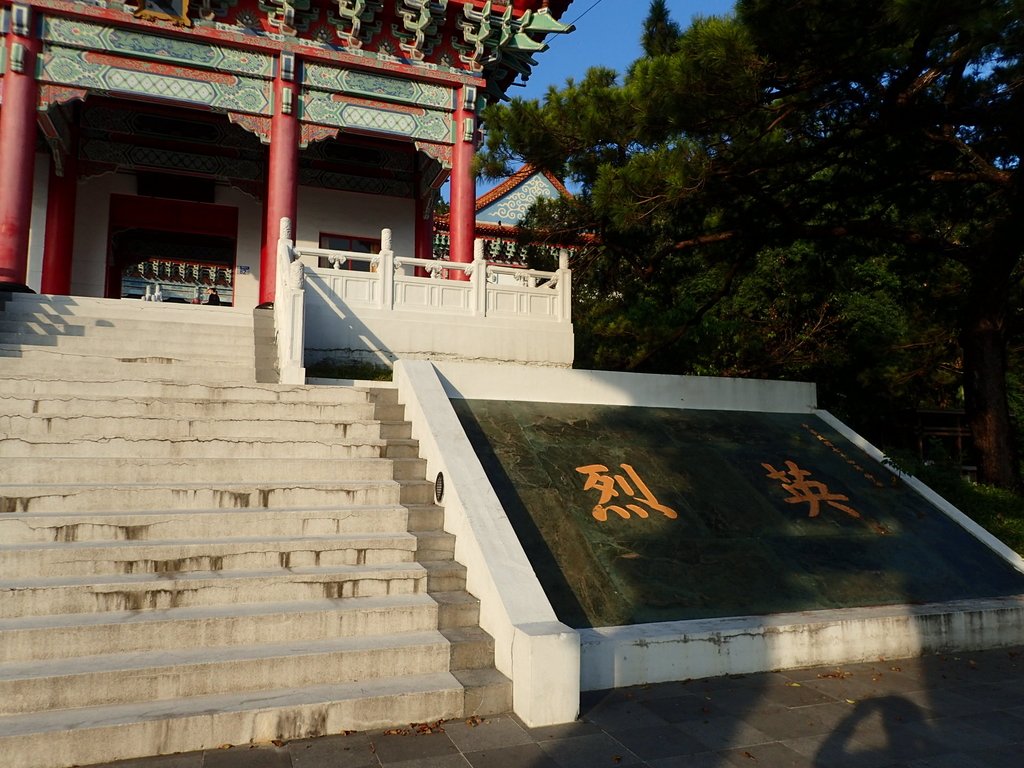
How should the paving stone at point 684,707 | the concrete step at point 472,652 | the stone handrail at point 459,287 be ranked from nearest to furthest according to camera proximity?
the paving stone at point 684,707
the concrete step at point 472,652
the stone handrail at point 459,287

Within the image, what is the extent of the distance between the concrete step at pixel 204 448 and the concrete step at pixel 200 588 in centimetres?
127

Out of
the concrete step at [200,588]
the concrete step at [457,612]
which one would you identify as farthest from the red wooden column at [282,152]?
the concrete step at [457,612]

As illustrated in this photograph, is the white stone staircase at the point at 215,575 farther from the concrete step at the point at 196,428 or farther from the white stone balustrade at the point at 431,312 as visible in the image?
the white stone balustrade at the point at 431,312

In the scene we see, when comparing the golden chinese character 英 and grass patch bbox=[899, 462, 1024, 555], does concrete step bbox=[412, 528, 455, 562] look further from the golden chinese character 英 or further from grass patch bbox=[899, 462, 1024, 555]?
grass patch bbox=[899, 462, 1024, 555]

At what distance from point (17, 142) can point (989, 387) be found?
1256cm

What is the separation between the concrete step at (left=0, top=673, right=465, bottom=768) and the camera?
272cm

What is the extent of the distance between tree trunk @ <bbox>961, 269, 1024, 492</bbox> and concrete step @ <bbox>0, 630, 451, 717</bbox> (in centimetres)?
694

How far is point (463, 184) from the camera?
11367mm

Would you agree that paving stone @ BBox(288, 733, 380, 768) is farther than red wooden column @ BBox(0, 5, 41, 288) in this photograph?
No

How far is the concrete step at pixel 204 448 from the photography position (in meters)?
4.62

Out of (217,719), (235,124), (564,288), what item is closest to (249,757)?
(217,719)

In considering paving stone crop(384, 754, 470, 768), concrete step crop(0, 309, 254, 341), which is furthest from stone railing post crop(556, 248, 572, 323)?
paving stone crop(384, 754, 470, 768)

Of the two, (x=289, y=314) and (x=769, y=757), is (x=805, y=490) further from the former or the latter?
(x=289, y=314)

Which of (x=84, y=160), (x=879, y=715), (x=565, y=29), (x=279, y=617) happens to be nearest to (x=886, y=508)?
(x=879, y=715)
